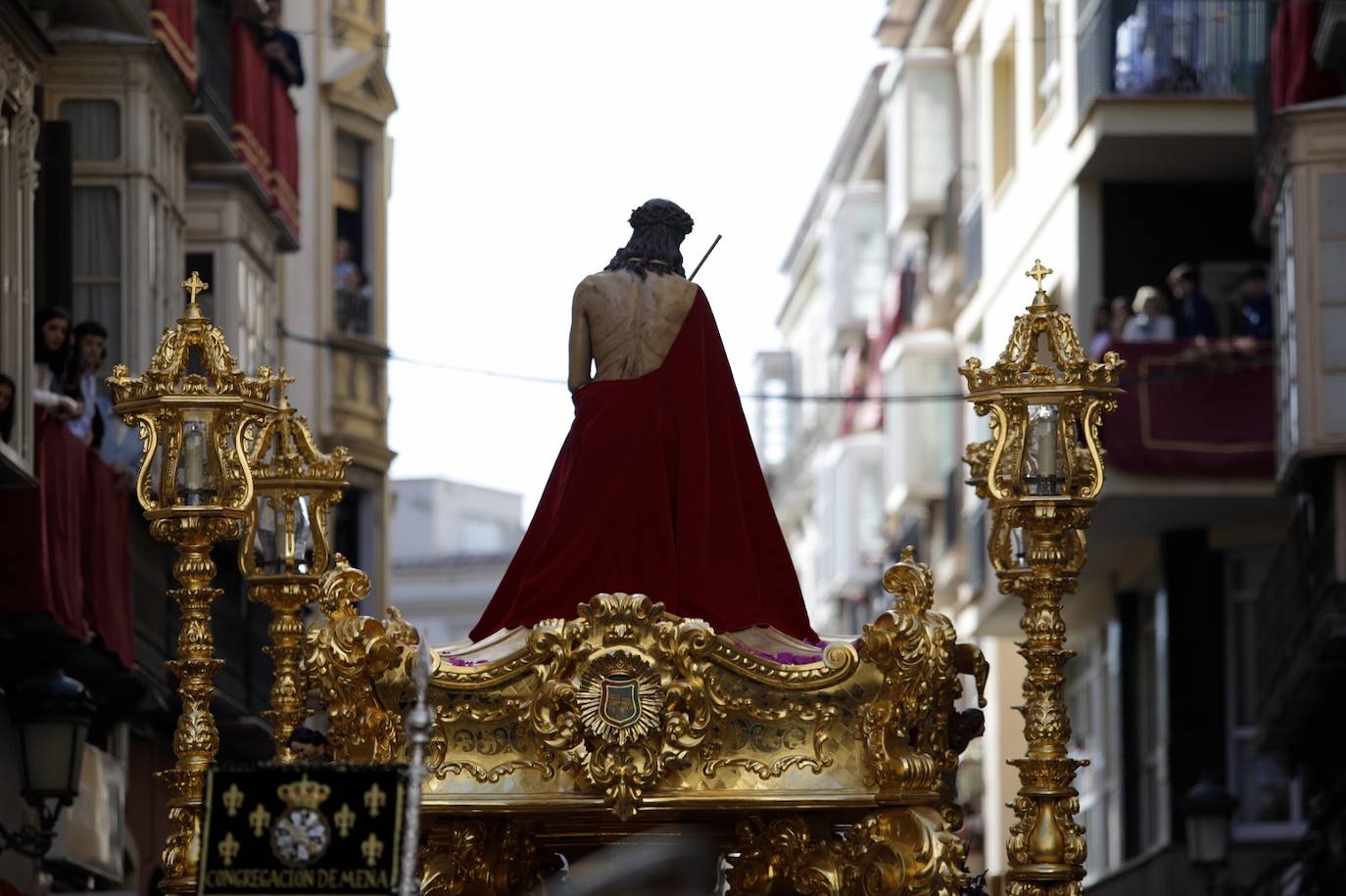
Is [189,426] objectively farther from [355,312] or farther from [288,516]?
[355,312]

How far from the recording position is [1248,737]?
36.0 meters

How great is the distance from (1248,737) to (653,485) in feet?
74.4

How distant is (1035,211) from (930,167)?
10546mm

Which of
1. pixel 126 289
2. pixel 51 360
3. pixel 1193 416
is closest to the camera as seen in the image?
pixel 51 360

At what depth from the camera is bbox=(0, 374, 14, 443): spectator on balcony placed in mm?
23328

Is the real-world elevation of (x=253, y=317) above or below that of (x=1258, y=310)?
above

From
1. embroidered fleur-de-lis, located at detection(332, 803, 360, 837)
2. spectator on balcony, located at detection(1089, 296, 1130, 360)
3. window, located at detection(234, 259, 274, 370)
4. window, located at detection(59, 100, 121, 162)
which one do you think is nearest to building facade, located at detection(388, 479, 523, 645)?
window, located at detection(234, 259, 274, 370)

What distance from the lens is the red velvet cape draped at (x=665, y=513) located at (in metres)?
14.1

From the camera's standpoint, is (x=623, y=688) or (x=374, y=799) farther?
(x=623, y=688)

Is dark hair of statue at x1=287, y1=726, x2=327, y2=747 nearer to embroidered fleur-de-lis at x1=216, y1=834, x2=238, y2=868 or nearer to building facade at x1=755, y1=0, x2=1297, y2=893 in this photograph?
embroidered fleur-de-lis at x1=216, y1=834, x2=238, y2=868

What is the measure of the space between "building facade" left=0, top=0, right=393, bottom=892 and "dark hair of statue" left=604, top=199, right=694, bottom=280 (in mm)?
6519

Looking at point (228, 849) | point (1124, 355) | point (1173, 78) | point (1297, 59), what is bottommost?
point (228, 849)

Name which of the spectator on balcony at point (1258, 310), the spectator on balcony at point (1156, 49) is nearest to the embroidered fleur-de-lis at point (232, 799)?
the spectator on balcony at point (1258, 310)

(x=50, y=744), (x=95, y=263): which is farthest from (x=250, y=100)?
(x=50, y=744)
